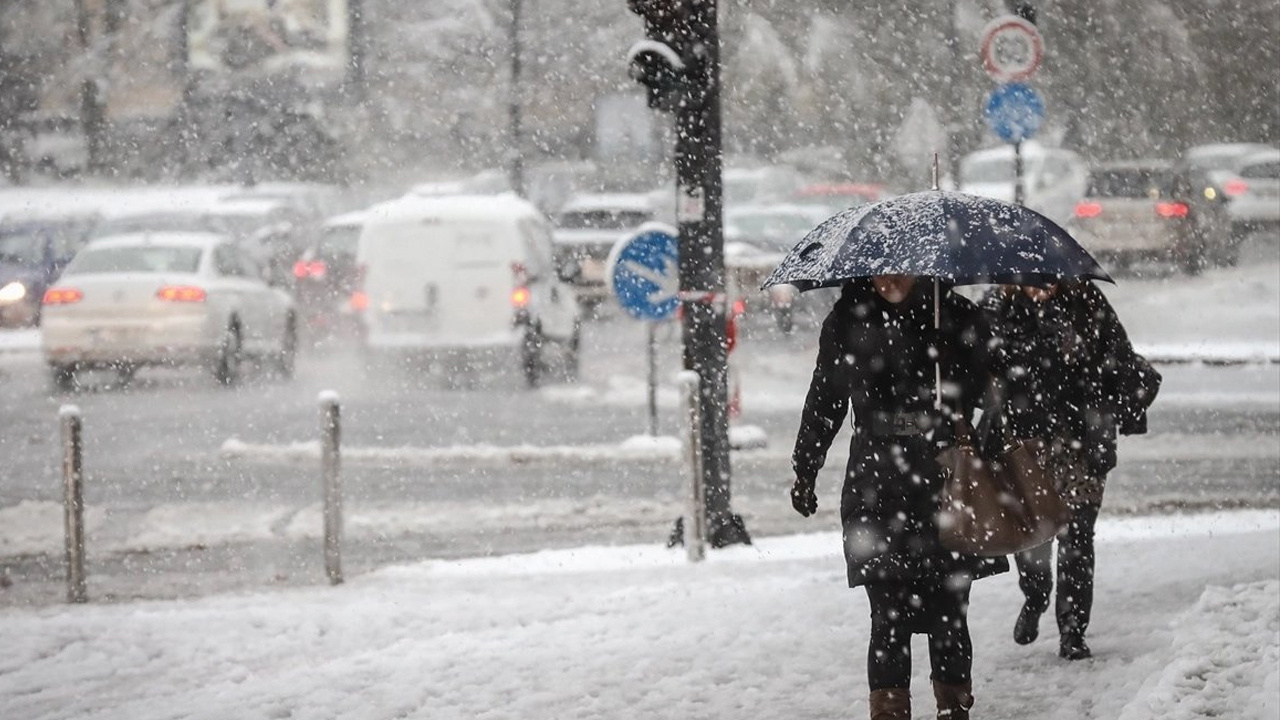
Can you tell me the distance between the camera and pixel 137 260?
63.1 ft

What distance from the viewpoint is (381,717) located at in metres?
6.51

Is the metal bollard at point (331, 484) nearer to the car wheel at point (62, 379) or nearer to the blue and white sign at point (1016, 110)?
the blue and white sign at point (1016, 110)

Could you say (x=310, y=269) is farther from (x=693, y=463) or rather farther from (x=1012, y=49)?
(x=693, y=463)

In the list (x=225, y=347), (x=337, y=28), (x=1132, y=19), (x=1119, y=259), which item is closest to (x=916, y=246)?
(x=225, y=347)

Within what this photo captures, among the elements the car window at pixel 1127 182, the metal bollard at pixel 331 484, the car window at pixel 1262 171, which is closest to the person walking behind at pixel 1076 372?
the metal bollard at pixel 331 484

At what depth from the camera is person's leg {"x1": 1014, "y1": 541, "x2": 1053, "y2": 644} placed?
23.4 feet

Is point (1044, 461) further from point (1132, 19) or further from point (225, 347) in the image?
point (1132, 19)

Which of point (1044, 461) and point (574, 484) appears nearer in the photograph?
point (1044, 461)

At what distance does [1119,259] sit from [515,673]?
22.2m

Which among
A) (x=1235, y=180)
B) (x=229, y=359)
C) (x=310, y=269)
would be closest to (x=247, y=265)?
(x=229, y=359)

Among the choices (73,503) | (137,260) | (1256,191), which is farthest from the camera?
(1256,191)

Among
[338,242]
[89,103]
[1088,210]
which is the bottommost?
[338,242]

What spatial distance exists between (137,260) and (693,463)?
1159cm

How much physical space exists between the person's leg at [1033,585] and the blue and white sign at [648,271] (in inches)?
149
